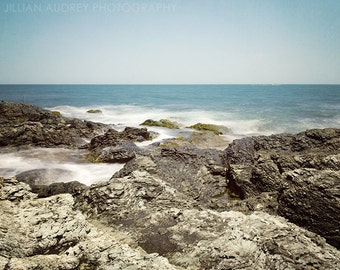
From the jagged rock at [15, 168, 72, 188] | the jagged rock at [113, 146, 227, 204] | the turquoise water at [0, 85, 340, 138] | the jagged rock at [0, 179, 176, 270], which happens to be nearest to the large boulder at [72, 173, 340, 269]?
the jagged rock at [0, 179, 176, 270]

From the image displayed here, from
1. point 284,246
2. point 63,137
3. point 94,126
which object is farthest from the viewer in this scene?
point 94,126

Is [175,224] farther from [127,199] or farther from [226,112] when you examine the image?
[226,112]

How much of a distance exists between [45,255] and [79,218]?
1.10m

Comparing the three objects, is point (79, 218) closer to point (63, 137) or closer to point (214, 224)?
point (214, 224)

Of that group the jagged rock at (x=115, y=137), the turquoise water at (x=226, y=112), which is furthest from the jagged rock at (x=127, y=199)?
the turquoise water at (x=226, y=112)

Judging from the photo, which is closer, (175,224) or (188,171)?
(175,224)

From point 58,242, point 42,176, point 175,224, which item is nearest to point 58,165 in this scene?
point 42,176

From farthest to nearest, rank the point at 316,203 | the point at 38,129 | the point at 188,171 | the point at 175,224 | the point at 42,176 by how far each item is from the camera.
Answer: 1. the point at 38,129
2. the point at 42,176
3. the point at 188,171
4. the point at 316,203
5. the point at 175,224

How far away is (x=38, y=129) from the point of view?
17688 millimetres

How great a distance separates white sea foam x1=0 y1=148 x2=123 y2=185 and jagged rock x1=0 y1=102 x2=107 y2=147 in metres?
1.55

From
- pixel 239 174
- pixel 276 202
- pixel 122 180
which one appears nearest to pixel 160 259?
pixel 122 180

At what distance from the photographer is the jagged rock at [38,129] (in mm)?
16781

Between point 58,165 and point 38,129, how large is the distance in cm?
635

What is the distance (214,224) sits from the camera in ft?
15.6
